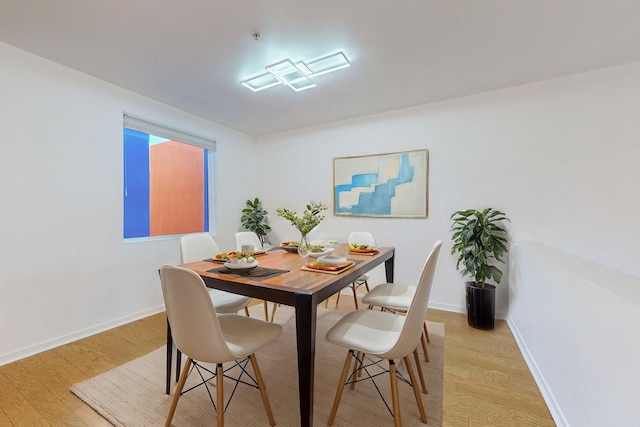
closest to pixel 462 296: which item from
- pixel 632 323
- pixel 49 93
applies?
pixel 632 323

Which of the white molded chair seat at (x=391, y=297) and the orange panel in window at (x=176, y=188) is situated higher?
the orange panel in window at (x=176, y=188)

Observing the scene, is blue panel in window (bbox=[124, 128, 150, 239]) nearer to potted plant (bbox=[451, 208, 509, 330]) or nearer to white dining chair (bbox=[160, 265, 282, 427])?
white dining chair (bbox=[160, 265, 282, 427])

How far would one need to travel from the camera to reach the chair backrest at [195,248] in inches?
83.0

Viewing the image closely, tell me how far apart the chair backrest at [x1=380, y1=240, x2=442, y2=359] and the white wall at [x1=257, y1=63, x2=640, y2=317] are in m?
2.04

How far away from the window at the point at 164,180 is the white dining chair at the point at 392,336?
9.01 feet

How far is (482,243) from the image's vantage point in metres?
2.61

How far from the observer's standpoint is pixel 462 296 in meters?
3.05

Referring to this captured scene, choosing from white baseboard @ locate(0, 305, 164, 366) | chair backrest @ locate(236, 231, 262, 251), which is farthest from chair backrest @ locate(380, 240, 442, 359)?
white baseboard @ locate(0, 305, 164, 366)

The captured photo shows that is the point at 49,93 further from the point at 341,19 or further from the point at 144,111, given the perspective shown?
the point at 341,19

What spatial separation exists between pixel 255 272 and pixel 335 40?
1.77 m

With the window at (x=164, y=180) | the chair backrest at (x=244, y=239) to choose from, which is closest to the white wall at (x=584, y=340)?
the chair backrest at (x=244, y=239)

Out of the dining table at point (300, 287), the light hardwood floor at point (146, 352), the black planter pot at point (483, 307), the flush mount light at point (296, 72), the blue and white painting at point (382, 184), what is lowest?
the light hardwood floor at point (146, 352)

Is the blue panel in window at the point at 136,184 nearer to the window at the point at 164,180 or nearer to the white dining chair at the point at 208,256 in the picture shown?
the window at the point at 164,180

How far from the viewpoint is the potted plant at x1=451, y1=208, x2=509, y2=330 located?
8.46 feet
